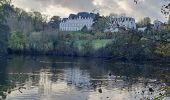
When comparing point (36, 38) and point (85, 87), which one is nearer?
point (85, 87)

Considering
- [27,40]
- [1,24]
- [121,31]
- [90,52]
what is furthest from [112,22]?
[27,40]

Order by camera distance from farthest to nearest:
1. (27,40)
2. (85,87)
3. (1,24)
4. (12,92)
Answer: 1. (27,40)
2. (1,24)
3. (85,87)
4. (12,92)

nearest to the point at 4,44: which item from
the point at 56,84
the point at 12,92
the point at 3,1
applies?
the point at 3,1

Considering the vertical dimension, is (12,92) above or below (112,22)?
below

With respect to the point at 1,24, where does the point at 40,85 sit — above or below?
below

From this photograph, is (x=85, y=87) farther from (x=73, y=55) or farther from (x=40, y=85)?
(x=73, y=55)

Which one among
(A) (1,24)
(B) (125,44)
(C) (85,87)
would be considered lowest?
(C) (85,87)

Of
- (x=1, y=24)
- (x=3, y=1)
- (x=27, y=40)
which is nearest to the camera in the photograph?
(x=1, y=24)

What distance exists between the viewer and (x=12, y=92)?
1729 inches

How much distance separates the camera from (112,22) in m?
8.13

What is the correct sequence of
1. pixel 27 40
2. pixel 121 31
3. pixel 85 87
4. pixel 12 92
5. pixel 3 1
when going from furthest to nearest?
pixel 27 40 < pixel 3 1 < pixel 85 87 < pixel 12 92 < pixel 121 31

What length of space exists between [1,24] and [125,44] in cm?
11768

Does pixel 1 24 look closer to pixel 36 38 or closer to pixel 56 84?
pixel 36 38

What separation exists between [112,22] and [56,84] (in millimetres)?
45909
